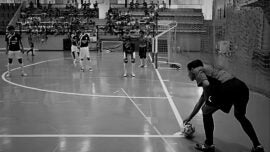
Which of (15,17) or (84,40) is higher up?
(15,17)

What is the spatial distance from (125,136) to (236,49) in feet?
39.4

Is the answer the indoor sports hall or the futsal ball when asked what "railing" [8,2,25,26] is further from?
the futsal ball

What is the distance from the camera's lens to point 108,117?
7.07 m

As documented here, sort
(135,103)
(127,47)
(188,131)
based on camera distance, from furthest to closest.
→ (127,47) < (135,103) < (188,131)

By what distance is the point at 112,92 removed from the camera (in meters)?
10.0

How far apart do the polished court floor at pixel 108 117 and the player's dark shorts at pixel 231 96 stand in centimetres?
78

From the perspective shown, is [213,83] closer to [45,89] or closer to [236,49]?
[45,89]

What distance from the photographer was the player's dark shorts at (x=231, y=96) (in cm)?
476

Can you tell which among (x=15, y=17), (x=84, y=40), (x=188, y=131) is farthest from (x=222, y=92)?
(x=15, y=17)

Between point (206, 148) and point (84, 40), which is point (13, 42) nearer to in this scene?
point (84, 40)

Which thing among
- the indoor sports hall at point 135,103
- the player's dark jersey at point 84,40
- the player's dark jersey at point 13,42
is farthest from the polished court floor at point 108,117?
the player's dark jersey at point 84,40

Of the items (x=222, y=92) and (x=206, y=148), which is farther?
(x=206, y=148)

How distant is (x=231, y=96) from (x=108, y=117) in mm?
3088

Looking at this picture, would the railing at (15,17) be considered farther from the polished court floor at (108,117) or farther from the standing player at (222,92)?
the standing player at (222,92)
